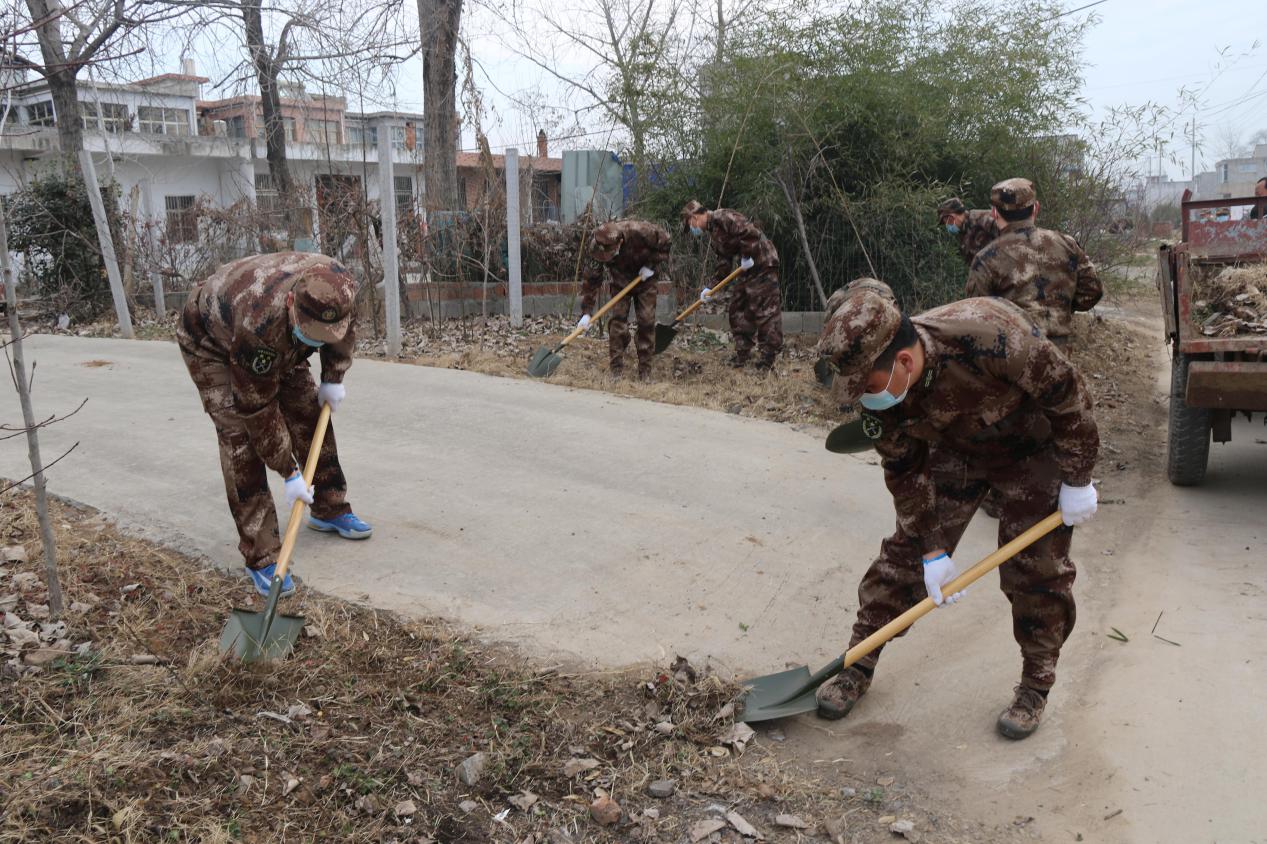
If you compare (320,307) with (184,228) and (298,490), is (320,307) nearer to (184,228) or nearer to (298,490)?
(298,490)

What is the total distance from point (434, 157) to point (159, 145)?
1445 centimetres

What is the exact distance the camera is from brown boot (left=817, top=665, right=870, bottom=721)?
3227 mm

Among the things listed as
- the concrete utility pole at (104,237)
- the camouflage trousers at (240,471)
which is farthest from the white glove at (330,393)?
the concrete utility pole at (104,237)

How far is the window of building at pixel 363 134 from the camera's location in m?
10.0

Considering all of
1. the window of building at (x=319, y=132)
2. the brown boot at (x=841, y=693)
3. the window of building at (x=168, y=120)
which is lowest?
the brown boot at (x=841, y=693)

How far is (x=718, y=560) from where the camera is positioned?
4516 millimetres

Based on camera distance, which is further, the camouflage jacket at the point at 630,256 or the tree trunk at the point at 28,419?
the camouflage jacket at the point at 630,256

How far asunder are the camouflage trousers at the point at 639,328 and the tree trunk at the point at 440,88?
4.38 m

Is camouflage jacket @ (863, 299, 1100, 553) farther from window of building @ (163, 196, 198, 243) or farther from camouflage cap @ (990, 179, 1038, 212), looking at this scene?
window of building @ (163, 196, 198, 243)

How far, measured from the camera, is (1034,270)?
5.31m

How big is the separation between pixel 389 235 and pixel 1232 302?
22.1 feet

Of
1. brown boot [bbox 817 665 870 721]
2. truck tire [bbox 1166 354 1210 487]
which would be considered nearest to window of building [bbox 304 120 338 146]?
truck tire [bbox 1166 354 1210 487]

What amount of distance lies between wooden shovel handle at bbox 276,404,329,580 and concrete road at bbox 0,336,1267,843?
19.2 inches

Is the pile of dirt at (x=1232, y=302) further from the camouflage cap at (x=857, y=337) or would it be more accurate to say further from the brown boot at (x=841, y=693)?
the camouflage cap at (x=857, y=337)
